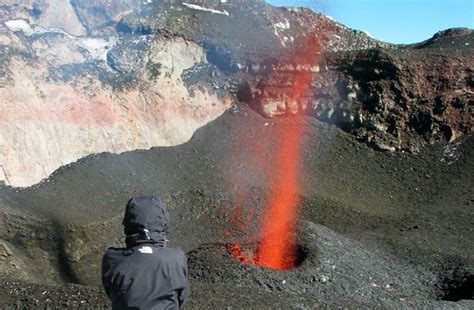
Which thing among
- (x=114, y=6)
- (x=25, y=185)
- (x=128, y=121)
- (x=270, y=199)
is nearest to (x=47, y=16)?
(x=114, y=6)

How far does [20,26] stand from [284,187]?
1332 cm

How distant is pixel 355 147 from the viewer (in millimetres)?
26984

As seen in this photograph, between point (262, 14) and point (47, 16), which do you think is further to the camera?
point (262, 14)

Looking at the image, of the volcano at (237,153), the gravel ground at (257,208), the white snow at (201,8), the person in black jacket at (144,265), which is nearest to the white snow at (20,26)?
the volcano at (237,153)

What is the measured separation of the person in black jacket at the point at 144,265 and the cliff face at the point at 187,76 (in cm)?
1743

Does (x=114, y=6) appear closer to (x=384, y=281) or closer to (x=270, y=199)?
(x=270, y=199)

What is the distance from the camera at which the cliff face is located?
2272 centimetres

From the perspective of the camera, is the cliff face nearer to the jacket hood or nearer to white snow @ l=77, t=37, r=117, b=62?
white snow @ l=77, t=37, r=117, b=62

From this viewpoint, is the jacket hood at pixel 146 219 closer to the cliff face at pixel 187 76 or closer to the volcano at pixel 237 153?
the volcano at pixel 237 153

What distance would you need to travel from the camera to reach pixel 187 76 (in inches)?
1101

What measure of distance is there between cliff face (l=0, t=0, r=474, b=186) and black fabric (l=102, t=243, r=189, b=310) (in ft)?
57.0

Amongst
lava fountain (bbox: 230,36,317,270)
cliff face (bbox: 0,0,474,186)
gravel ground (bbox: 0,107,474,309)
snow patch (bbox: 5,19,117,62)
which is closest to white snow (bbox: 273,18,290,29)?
cliff face (bbox: 0,0,474,186)

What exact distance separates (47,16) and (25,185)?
10999 millimetres

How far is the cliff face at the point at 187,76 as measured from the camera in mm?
22719
